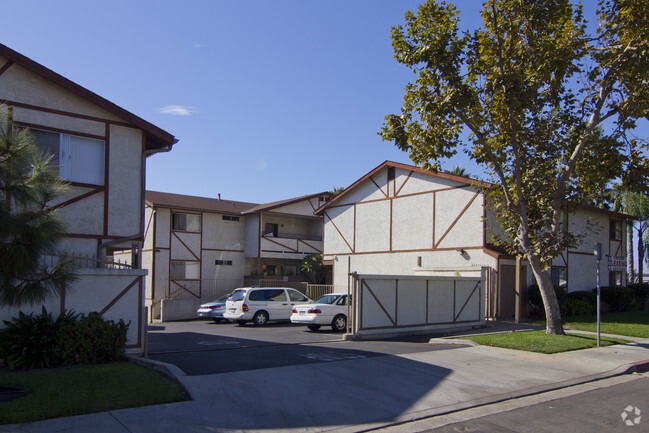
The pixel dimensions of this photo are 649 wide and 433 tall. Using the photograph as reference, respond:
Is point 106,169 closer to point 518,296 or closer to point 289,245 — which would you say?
point 518,296

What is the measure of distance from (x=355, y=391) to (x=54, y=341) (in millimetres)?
5531

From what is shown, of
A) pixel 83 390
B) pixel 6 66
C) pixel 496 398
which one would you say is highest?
pixel 6 66

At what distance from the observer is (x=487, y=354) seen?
13188 millimetres

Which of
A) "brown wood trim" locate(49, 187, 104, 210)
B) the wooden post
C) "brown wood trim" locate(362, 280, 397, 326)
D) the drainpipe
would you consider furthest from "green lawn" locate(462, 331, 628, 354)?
"brown wood trim" locate(49, 187, 104, 210)

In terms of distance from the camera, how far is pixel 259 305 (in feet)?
73.7

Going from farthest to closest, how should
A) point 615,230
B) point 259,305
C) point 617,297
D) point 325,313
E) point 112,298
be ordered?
point 615,230 < point 617,297 < point 259,305 < point 325,313 < point 112,298

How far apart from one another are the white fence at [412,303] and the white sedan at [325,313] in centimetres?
188

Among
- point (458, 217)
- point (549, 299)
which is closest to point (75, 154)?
point (549, 299)

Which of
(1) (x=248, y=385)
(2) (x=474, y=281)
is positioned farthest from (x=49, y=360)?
(2) (x=474, y=281)

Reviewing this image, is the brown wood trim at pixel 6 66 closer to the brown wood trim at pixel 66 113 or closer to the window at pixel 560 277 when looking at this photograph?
the brown wood trim at pixel 66 113

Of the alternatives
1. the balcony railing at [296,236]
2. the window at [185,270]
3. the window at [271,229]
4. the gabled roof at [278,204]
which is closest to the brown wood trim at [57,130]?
the window at [185,270]

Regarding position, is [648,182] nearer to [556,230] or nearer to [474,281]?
[556,230]

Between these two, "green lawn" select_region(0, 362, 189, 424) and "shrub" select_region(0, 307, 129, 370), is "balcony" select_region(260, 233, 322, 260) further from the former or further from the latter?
"green lawn" select_region(0, 362, 189, 424)

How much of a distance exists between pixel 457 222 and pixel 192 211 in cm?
1643
